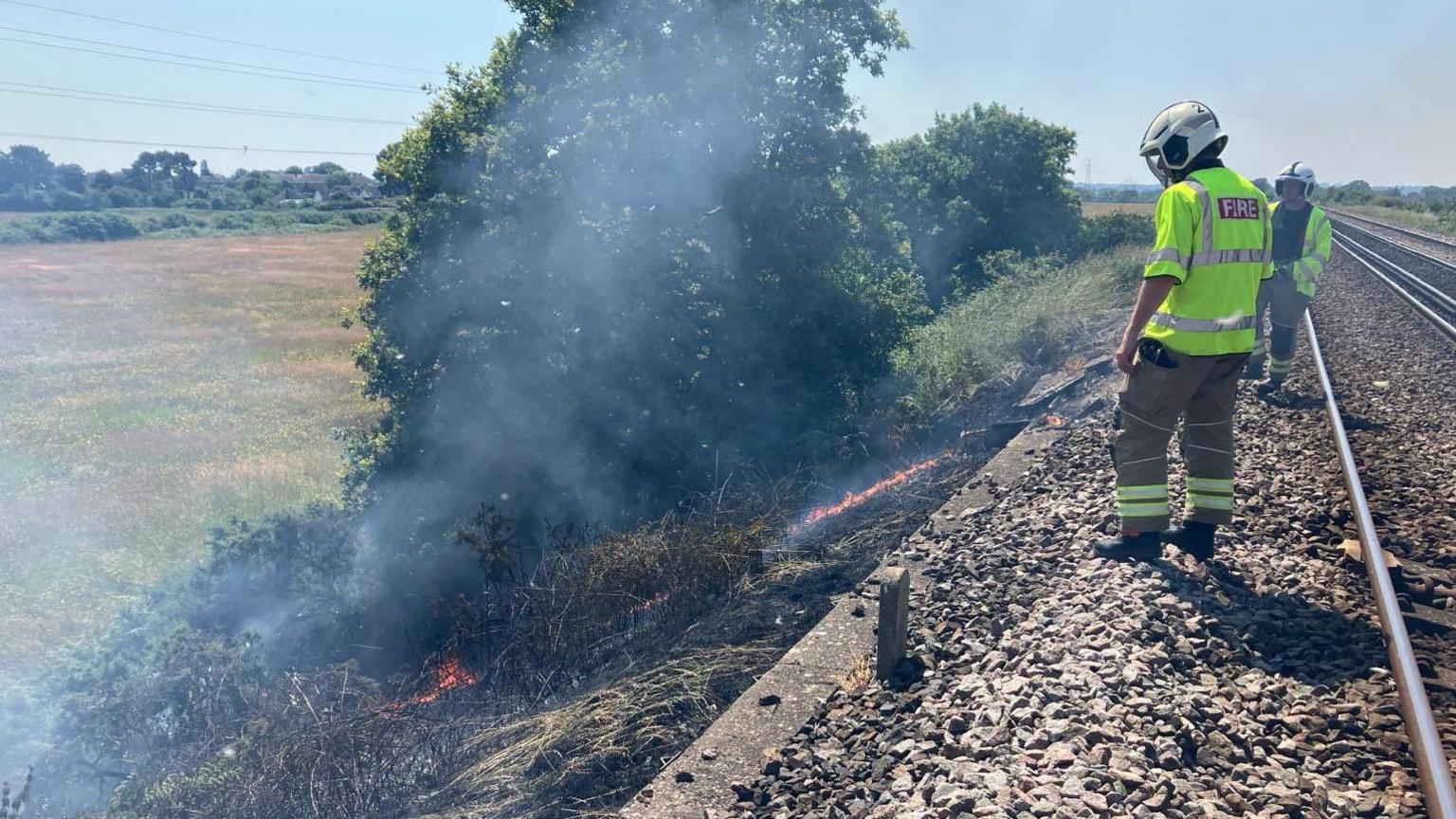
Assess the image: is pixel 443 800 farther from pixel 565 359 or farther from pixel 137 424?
pixel 137 424

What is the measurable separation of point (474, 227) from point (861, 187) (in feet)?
18.2

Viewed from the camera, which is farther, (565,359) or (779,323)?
(779,323)

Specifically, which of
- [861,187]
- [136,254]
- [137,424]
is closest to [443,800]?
[861,187]

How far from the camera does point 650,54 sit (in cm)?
1116

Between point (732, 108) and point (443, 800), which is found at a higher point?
point (732, 108)

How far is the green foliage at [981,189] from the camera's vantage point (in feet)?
77.5

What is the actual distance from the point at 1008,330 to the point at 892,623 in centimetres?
1020

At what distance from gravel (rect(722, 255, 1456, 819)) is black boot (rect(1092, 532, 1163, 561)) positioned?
93mm

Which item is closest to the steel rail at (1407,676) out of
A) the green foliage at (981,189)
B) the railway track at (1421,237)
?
the green foliage at (981,189)

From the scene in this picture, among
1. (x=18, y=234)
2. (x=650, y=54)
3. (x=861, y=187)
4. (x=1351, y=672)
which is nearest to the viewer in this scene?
(x=1351, y=672)

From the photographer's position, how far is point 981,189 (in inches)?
962

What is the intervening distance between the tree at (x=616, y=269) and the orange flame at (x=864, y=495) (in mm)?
1479

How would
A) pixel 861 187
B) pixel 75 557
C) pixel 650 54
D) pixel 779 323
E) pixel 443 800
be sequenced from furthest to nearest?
pixel 861 187
pixel 779 323
pixel 650 54
pixel 75 557
pixel 443 800

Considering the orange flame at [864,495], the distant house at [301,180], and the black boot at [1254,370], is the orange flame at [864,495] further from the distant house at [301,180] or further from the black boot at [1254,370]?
the distant house at [301,180]
